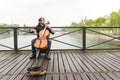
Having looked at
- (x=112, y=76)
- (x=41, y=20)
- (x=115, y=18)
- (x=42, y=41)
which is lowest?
(x=112, y=76)

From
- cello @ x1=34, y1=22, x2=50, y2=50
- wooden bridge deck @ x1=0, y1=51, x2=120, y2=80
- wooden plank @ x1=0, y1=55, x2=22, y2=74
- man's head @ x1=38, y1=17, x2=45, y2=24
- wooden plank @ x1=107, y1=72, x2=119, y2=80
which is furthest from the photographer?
man's head @ x1=38, y1=17, x2=45, y2=24

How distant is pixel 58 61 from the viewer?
18.5 feet

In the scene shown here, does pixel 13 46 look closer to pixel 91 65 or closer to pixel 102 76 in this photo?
pixel 91 65

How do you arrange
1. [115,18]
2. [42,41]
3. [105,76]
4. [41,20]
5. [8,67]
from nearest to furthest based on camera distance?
1. [105,76]
2. [8,67]
3. [42,41]
4. [41,20]
5. [115,18]

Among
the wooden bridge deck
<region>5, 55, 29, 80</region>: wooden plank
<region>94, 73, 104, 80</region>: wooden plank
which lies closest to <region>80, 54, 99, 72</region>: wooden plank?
the wooden bridge deck

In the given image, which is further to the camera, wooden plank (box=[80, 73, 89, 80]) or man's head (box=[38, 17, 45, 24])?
man's head (box=[38, 17, 45, 24])

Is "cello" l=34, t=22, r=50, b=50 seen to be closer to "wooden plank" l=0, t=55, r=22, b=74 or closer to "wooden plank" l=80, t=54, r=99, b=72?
"wooden plank" l=0, t=55, r=22, b=74

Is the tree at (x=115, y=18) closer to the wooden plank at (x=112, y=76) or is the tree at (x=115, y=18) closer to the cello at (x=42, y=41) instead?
the cello at (x=42, y=41)

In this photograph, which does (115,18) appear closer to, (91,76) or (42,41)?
(42,41)

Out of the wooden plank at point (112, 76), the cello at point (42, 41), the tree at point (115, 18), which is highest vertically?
the tree at point (115, 18)

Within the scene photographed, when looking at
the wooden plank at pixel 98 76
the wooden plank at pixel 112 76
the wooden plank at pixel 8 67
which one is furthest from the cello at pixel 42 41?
the wooden plank at pixel 112 76

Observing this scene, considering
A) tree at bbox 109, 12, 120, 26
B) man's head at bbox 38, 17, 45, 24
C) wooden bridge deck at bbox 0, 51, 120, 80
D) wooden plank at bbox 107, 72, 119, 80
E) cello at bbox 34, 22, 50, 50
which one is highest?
tree at bbox 109, 12, 120, 26

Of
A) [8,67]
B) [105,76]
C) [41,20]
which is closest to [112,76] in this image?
[105,76]

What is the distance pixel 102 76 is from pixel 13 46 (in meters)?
4.01
